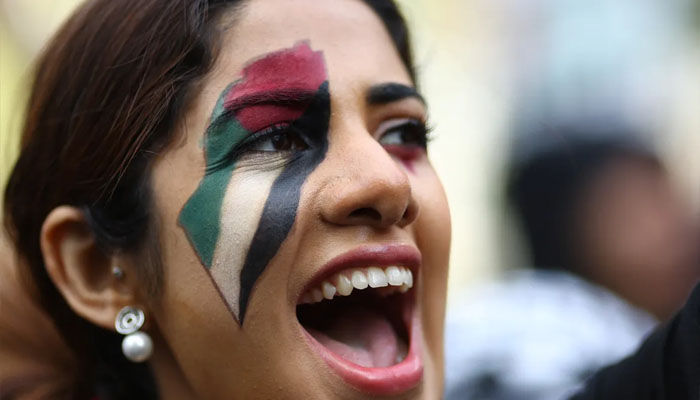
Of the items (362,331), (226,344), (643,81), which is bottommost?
(643,81)

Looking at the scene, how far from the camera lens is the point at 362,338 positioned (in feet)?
5.37

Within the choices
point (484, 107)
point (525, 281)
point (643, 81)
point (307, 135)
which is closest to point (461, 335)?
point (525, 281)

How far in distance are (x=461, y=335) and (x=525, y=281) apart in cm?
67

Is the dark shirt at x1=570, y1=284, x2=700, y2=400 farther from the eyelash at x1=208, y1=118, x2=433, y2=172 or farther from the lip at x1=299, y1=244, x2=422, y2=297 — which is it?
the eyelash at x1=208, y1=118, x2=433, y2=172

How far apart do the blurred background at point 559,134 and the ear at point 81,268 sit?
635mm

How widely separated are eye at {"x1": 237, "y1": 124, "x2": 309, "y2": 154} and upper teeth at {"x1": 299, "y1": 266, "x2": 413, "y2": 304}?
27 cm

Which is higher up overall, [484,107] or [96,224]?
[96,224]

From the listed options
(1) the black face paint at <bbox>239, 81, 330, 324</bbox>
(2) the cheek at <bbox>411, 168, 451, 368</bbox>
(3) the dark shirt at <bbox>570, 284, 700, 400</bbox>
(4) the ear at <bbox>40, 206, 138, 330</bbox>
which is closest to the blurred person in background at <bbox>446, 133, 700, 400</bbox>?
(3) the dark shirt at <bbox>570, 284, 700, 400</bbox>

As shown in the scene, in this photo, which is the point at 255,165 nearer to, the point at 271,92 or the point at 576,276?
the point at 271,92

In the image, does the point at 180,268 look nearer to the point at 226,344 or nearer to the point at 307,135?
the point at 226,344

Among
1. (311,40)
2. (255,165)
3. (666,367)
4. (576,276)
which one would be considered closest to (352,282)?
(255,165)

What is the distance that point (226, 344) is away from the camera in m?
1.48

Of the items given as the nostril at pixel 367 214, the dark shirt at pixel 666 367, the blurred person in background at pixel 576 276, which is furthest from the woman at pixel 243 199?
the blurred person in background at pixel 576 276

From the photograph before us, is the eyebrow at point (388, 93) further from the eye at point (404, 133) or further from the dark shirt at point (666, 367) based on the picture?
the dark shirt at point (666, 367)
